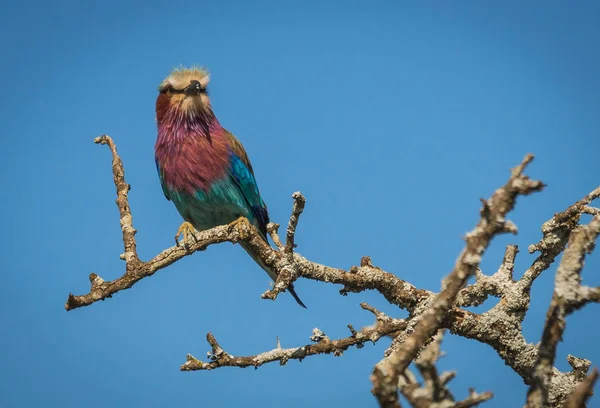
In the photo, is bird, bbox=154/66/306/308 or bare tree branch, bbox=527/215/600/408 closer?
bare tree branch, bbox=527/215/600/408

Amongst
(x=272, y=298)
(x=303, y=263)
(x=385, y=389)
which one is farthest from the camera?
(x=303, y=263)

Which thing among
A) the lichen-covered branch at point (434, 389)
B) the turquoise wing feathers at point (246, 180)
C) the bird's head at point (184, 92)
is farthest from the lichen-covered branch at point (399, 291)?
the bird's head at point (184, 92)

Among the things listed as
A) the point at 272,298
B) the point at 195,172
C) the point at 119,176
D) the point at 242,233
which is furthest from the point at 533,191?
the point at 195,172

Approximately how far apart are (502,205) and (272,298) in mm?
2365

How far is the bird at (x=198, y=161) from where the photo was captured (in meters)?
7.61

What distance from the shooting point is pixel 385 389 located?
245cm

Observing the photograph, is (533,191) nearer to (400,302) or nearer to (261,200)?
(400,302)

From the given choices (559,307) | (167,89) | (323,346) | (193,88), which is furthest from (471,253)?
(167,89)

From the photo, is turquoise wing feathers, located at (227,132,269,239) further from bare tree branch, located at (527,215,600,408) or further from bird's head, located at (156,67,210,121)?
bare tree branch, located at (527,215,600,408)

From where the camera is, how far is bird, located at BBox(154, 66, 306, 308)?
7.61m

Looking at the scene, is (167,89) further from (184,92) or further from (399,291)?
(399,291)

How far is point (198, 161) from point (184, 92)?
Result: 831 millimetres

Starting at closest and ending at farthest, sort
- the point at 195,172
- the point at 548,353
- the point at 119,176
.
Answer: the point at 548,353 → the point at 119,176 → the point at 195,172

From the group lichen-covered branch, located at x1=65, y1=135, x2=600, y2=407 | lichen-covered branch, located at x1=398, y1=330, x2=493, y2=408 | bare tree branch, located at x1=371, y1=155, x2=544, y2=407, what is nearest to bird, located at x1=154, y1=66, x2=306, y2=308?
lichen-covered branch, located at x1=65, y1=135, x2=600, y2=407
